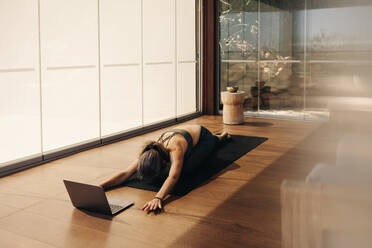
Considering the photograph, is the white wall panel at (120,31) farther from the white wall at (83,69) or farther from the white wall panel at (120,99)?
the white wall panel at (120,99)

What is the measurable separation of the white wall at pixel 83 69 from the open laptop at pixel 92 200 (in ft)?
4.11

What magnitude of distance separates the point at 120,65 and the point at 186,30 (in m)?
2.15

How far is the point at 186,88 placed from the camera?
23.8 ft

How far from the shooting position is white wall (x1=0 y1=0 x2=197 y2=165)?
395 cm

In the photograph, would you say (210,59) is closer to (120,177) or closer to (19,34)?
(19,34)

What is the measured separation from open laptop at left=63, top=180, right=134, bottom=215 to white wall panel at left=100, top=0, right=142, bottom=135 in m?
2.22

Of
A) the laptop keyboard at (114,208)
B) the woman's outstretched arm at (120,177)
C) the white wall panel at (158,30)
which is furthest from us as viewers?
the white wall panel at (158,30)

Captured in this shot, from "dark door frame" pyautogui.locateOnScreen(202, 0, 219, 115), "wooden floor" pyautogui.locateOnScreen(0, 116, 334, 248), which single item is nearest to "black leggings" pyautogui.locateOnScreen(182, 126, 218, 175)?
"wooden floor" pyautogui.locateOnScreen(0, 116, 334, 248)

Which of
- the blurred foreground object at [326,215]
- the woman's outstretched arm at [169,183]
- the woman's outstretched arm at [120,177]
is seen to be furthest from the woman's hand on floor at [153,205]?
the blurred foreground object at [326,215]

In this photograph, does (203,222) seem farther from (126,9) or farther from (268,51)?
(268,51)

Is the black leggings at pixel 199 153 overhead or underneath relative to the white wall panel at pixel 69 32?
underneath

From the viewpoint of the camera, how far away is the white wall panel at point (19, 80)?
3811 mm

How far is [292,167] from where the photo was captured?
161 inches

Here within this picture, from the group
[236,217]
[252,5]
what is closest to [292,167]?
[236,217]
